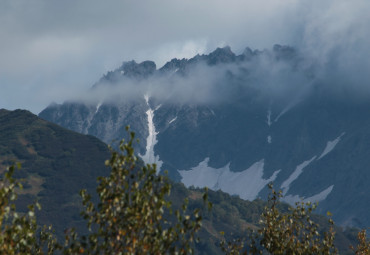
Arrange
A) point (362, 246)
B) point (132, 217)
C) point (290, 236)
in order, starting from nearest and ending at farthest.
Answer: point (132, 217) → point (290, 236) → point (362, 246)

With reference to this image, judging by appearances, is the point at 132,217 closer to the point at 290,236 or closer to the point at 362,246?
the point at 290,236

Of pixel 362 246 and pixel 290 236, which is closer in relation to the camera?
pixel 290 236

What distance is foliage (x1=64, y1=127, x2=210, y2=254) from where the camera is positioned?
28.7 meters

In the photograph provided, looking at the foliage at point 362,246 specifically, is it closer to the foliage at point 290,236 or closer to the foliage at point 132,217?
the foliage at point 290,236

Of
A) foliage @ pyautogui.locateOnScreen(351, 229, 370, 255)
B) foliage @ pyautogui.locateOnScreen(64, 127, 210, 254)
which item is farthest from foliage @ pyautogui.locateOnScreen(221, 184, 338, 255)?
foliage @ pyautogui.locateOnScreen(64, 127, 210, 254)

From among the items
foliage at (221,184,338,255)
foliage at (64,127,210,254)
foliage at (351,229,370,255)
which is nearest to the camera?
foliage at (64,127,210,254)

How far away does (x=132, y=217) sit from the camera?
95.9 feet

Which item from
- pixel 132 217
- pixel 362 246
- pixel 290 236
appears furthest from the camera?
pixel 362 246

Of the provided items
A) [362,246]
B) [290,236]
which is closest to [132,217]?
[290,236]

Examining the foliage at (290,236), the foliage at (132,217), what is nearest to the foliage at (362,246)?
the foliage at (290,236)

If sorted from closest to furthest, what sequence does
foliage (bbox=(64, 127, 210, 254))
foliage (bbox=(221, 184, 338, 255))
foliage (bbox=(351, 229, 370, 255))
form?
foliage (bbox=(64, 127, 210, 254)) → foliage (bbox=(221, 184, 338, 255)) → foliage (bbox=(351, 229, 370, 255))

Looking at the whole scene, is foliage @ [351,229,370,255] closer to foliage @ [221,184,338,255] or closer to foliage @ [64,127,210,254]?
foliage @ [221,184,338,255]

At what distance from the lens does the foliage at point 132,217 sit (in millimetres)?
28688

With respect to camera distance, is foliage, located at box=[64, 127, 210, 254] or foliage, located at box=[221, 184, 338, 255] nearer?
foliage, located at box=[64, 127, 210, 254]
